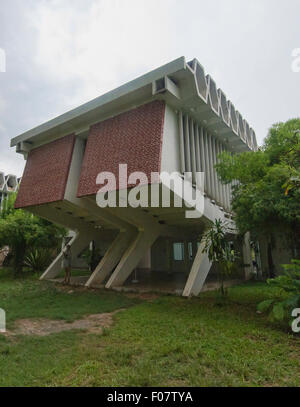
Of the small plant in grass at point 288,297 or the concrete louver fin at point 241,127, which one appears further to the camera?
the concrete louver fin at point 241,127

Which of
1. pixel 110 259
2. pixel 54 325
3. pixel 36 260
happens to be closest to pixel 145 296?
pixel 110 259

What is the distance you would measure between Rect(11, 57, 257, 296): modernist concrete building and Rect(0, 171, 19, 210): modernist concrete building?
19.9m

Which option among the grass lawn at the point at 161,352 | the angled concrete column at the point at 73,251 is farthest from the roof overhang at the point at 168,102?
the grass lawn at the point at 161,352

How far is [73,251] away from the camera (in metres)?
15.1

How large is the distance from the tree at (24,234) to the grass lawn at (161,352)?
8619mm

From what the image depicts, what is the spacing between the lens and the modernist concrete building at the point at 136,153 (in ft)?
29.2

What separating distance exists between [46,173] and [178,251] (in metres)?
11.0

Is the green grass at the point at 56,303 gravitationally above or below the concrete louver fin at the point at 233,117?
below

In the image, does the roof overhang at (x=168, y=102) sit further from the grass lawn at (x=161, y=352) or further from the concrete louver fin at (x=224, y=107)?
the grass lawn at (x=161, y=352)

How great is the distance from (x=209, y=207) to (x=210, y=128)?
4311 mm

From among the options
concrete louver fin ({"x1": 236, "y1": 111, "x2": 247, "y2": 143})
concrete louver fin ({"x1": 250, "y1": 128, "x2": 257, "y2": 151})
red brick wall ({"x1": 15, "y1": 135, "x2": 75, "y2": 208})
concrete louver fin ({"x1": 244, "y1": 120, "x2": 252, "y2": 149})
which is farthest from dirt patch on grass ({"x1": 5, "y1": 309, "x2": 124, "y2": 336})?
concrete louver fin ({"x1": 250, "y1": 128, "x2": 257, "y2": 151})

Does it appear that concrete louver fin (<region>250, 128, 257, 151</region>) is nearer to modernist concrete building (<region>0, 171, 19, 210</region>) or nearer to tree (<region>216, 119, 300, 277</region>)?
tree (<region>216, 119, 300, 277</region>)

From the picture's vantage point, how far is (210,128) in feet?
40.2

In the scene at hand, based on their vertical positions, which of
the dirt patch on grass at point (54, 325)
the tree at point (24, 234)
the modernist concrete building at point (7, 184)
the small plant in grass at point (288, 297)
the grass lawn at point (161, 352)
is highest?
the modernist concrete building at point (7, 184)
